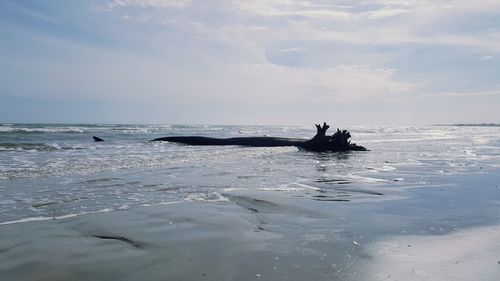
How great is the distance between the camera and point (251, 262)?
451cm

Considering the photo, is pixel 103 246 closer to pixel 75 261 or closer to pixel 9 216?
pixel 75 261

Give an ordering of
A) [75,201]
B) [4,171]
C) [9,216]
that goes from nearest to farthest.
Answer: [9,216], [75,201], [4,171]

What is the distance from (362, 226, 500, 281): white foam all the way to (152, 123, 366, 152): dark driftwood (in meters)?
18.8

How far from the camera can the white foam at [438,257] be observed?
4.19m

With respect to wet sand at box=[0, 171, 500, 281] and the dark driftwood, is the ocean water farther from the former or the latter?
the dark driftwood

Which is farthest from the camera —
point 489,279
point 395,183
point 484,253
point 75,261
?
point 395,183

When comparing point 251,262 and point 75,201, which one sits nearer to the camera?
point 251,262

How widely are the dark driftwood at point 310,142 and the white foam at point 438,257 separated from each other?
1881 cm

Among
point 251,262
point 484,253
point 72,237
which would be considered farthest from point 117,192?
point 484,253

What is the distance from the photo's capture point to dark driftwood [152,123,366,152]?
24.7 metres

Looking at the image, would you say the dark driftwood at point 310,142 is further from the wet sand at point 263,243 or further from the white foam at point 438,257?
the white foam at point 438,257

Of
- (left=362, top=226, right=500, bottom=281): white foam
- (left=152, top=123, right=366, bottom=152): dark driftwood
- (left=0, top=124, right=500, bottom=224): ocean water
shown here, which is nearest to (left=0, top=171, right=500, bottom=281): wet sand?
(left=362, top=226, right=500, bottom=281): white foam

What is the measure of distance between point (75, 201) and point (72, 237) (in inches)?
103

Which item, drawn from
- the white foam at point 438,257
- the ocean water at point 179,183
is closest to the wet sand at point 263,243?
the white foam at point 438,257
